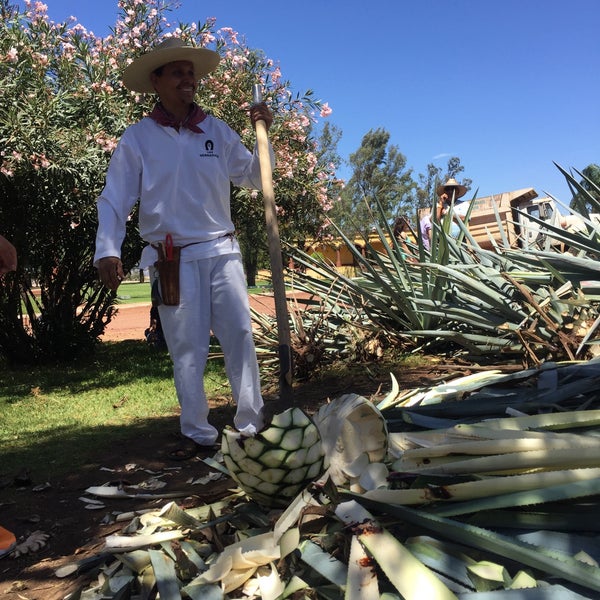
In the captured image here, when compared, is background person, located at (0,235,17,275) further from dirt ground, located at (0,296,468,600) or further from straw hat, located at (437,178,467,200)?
straw hat, located at (437,178,467,200)

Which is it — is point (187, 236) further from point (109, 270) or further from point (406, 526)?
point (406, 526)

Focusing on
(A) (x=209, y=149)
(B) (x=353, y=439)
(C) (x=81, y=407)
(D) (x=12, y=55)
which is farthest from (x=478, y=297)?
(D) (x=12, y=55)

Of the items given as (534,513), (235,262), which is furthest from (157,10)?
(534,513)

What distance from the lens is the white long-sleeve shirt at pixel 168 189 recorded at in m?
3.45

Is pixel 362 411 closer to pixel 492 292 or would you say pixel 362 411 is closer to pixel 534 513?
pixel 534 513

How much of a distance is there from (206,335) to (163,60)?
1587mm

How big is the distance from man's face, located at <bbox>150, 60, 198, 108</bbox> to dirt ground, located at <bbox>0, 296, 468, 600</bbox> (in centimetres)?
196

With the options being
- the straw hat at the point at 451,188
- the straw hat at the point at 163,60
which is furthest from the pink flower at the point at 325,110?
the straw hat at the point at 163,60

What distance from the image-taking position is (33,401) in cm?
570

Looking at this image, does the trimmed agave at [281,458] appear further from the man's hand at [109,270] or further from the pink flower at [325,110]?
the pink flower at [325,110]

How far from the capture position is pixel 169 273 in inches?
134

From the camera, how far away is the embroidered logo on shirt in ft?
11.7

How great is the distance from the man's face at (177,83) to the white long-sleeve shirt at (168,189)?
18cm

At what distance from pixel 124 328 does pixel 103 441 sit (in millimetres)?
10153
